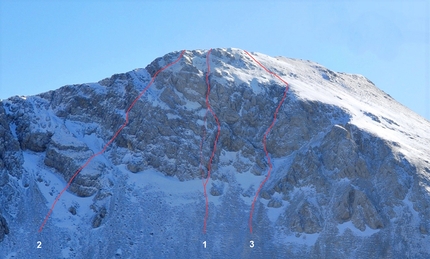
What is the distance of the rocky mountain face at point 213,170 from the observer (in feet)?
270

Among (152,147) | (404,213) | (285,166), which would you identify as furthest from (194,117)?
(404,213)

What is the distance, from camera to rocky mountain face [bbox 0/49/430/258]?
82438 mm

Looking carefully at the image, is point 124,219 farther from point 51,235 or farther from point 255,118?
point 255,118

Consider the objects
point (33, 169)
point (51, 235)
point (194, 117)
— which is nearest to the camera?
point (51, 235)

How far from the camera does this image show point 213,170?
94.2 meters

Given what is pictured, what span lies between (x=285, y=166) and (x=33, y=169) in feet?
114

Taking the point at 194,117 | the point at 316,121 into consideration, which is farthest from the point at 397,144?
the point at 194,117

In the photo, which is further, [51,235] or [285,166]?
[285,166]

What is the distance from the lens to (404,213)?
84.6 metres

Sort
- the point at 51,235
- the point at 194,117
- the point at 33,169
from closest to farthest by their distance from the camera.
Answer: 1. the point at 51,235
2. the point at 33,169
3. the point at 194,117

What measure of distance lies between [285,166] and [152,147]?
18.9 meters

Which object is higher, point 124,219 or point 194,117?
point 194,117

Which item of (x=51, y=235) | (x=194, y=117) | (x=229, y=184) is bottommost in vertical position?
(x=51, y=235)

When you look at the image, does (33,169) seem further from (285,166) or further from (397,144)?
(397,144)
